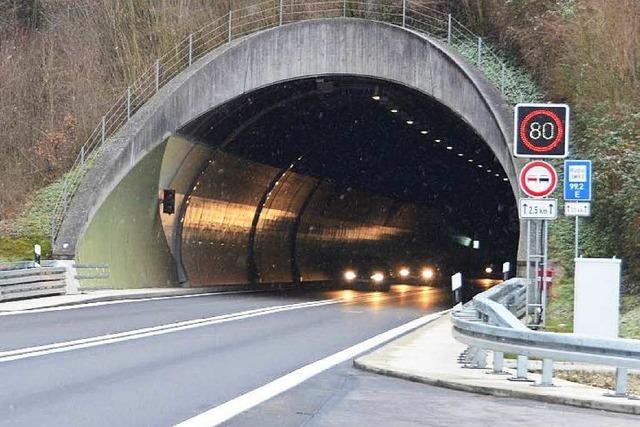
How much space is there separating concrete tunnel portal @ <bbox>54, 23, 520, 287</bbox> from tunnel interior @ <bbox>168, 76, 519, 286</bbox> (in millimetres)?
77

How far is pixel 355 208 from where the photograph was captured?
2200 inches

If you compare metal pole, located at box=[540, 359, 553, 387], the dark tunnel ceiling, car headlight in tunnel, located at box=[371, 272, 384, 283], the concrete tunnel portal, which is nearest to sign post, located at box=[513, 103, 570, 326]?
metal pole, located at box=[540, 359, 553, 387]

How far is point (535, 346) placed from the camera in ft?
39.4

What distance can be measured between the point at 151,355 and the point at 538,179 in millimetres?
7681

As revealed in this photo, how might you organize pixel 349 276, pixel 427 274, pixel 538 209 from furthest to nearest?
pixel 427 274
pixel 349 276
pixel 538 209

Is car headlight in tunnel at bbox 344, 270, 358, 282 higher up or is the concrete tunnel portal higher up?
the concrete tunnel portal

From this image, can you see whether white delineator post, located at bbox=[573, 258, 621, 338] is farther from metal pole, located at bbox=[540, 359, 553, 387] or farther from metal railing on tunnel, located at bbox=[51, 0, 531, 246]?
metal railing on tunnel, located at bbox=[51, 0, 531, 246]

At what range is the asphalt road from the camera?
10.6 m

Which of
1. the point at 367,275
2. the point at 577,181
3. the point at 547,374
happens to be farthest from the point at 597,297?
the point at 367,275

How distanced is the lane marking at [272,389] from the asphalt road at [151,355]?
0.15m

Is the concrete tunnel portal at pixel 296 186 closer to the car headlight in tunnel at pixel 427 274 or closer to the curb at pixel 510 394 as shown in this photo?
the car headlight in tunnel at pixel 427 274

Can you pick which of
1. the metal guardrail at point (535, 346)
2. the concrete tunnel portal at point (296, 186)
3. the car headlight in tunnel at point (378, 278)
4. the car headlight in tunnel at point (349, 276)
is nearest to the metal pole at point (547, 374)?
the metal guardrail at point (535, 346)

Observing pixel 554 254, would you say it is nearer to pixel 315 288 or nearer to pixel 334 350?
pixel 334 350

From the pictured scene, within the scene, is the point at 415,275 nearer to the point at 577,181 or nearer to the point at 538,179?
the point at 577,181
